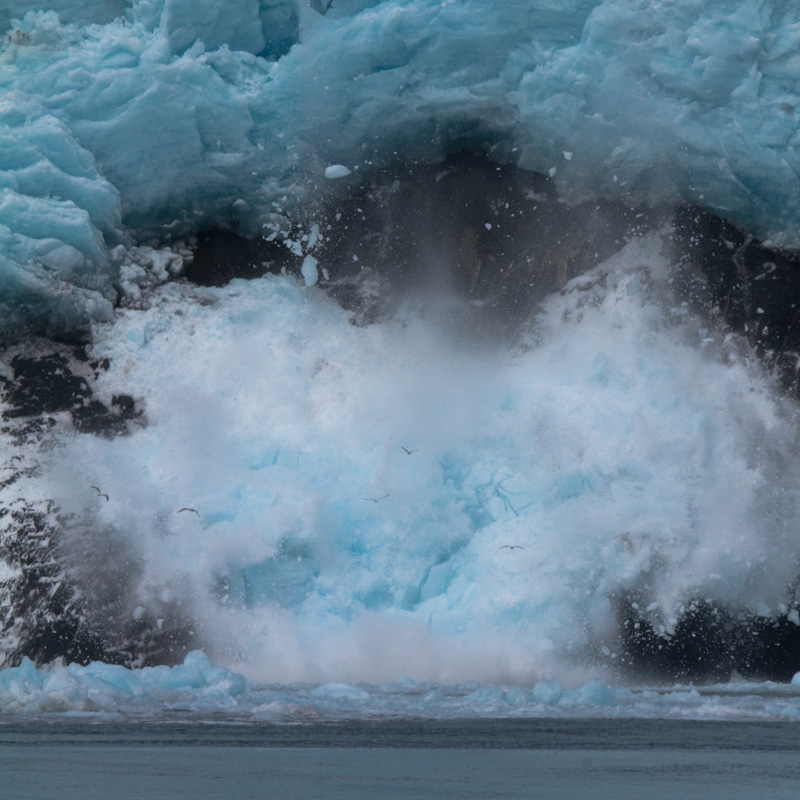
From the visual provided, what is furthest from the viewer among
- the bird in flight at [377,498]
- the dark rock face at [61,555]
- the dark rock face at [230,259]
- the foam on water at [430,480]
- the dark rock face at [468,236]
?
the dark rock face at [230,259]

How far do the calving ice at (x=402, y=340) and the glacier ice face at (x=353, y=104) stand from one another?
0.02 meters

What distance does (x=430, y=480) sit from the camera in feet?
24.5

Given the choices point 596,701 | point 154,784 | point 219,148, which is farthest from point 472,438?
point 154,784

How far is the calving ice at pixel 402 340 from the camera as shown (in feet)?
23.6

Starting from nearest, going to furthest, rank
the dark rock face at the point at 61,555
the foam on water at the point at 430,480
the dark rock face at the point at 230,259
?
1. the foam on water at the point at 430,480
2. the dark rock face at the point at 61,555
3. the dark rock face at the point at 230,259

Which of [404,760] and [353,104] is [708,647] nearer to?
[404,760]

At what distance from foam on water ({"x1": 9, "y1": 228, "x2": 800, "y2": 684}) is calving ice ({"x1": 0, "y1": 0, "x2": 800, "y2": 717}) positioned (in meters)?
0.02

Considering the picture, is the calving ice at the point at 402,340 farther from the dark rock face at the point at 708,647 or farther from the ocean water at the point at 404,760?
the ocean water at the point at 404,760

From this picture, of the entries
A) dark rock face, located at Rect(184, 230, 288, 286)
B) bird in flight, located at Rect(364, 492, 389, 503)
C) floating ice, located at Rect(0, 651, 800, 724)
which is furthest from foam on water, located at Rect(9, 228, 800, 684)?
floating ice, located at Rect(0, 651, 800, 724)

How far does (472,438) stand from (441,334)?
1.00 meters

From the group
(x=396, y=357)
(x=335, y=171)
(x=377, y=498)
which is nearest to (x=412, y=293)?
(x=396, y=357)

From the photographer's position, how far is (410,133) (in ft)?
26.2

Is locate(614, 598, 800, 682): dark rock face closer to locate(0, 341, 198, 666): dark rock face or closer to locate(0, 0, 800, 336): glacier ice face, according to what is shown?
locate(0, 0, 800, 336): glacier ice face

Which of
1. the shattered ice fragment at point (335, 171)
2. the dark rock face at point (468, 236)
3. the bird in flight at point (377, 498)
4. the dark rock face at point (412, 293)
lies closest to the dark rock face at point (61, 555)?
the dark rock face at point (412, 293)
